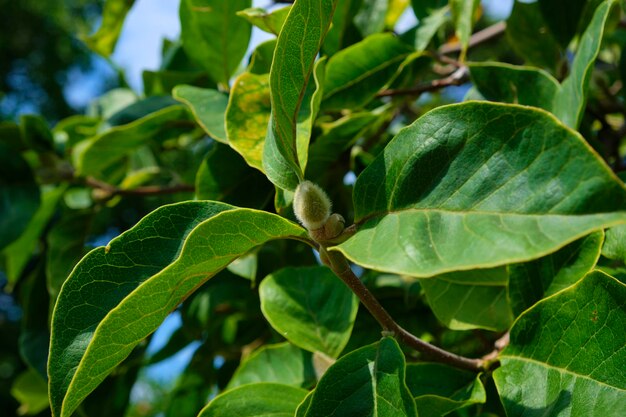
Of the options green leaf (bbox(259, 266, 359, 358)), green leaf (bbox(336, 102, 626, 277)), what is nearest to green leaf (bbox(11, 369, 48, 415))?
green leaf (bbox(259, 266, 359, 358))

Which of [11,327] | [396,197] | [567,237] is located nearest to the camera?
[567,237]

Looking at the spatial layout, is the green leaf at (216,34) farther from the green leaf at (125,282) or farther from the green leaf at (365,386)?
the green leaf at (365,386)

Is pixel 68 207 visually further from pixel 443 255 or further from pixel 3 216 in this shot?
pixel 443 255

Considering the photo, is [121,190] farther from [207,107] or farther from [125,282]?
[125,282]

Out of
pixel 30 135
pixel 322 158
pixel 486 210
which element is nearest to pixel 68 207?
pixel 30 135

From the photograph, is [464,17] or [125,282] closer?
[125,282]

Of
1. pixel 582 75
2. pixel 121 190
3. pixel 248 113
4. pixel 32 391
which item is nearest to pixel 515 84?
pixel 582 75

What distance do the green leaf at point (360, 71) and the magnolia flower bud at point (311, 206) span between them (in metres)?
0.46

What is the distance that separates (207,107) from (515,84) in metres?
0.49

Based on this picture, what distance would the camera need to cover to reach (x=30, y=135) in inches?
55.6

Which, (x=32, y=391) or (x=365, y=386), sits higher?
(x=365, y=386)

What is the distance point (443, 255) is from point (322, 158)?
592 mm

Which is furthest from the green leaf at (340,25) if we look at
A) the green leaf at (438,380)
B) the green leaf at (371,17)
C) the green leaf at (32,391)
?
the green leaf at (32,391)

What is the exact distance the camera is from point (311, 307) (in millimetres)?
1012
